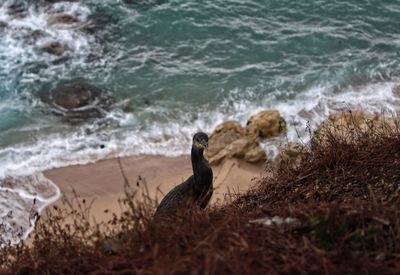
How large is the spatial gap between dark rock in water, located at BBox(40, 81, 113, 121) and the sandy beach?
1.79 metres

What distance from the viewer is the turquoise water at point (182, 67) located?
12.0m

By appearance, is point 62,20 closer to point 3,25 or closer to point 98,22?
point 98,22

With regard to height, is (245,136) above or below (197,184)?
below

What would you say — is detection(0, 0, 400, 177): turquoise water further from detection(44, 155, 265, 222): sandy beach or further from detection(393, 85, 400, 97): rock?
detection(44, 155, 265, 222): sandy beach

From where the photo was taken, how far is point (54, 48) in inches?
577

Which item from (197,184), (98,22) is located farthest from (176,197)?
(98,22)

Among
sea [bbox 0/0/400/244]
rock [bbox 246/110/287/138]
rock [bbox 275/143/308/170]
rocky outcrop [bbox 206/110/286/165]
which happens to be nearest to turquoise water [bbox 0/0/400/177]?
sea [bbox 0/0/400/244]

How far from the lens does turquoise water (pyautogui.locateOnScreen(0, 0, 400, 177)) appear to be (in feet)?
39.3

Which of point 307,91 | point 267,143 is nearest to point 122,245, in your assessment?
point 267,143

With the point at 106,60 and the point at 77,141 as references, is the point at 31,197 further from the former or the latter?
the point at 106,60

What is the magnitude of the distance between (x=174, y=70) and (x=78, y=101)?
2486 millimetres

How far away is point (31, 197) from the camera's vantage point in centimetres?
1020

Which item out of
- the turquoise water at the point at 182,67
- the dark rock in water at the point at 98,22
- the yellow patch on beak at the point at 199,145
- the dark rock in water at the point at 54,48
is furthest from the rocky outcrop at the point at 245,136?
the dark rock in water at the point at 98,22

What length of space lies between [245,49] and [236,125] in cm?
395
